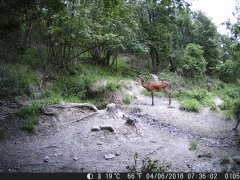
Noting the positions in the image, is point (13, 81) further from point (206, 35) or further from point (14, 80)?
point (206, 35)

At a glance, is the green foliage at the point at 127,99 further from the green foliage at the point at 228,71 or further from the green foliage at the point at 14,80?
the green foliage at the point at 228,71

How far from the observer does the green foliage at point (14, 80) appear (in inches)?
555

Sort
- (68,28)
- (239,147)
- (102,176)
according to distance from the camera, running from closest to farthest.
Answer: (102,176)
(239,147)
(68,28)

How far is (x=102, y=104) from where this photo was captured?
15812 millimetres

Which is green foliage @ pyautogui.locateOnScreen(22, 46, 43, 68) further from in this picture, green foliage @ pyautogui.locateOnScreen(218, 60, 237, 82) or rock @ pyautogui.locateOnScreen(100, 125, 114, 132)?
green foliage @ pyautogui.locateOnScreen(218, 60, 237, 82)

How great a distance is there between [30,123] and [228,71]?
24.2 m

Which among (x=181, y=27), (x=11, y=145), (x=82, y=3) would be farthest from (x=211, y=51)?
(x=11, y=145)

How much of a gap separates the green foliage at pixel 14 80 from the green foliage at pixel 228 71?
20011mm

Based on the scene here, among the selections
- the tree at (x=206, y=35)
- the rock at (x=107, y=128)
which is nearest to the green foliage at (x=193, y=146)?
the rock at (x=107, y=128)

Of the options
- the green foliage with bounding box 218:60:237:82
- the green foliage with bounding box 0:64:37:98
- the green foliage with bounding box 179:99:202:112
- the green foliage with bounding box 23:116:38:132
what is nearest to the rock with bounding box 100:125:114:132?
the green foliage with bounding box 23:116:38:132

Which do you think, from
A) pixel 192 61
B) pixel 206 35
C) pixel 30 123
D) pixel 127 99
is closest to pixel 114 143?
pixel 30 123

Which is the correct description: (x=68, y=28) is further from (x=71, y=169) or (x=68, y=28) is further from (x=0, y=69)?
(x=71, y=169)

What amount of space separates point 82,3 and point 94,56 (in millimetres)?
5414

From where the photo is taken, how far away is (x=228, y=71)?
101 feet
